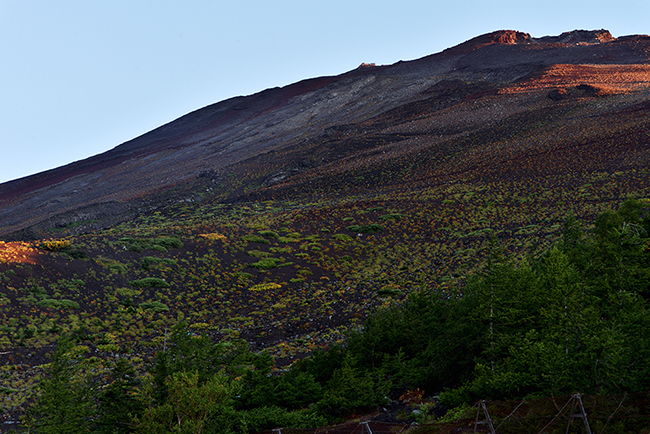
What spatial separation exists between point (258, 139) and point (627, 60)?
294 ft

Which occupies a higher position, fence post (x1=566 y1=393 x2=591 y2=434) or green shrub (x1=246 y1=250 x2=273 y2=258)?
fence post (x1=566 y1=393 x2=591 y2=434)

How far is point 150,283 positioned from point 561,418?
3265 cm

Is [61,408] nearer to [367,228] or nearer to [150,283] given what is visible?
[150,283]

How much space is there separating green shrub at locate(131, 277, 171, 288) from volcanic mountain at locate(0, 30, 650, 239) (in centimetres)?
3325

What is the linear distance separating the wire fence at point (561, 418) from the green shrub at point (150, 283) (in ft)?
93.0

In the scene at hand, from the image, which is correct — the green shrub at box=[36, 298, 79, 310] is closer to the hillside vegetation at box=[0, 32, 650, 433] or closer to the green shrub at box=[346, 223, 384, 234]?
the hillside vegetation at box=[0, 32, 650, 433]

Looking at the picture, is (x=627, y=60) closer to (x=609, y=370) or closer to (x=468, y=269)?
(x=468, y=269)

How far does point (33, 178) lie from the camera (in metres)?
133

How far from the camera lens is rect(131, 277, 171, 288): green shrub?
123 ft

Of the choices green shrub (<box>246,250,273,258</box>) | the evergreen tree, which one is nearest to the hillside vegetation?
the evergreen tree

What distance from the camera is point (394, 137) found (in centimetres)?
9738

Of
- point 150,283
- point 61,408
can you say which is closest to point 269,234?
point 150,283

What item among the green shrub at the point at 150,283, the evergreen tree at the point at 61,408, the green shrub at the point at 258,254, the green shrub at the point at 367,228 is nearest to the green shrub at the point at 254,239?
the green shrub at the point at 258,254

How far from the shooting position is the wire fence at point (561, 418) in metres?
11.2
